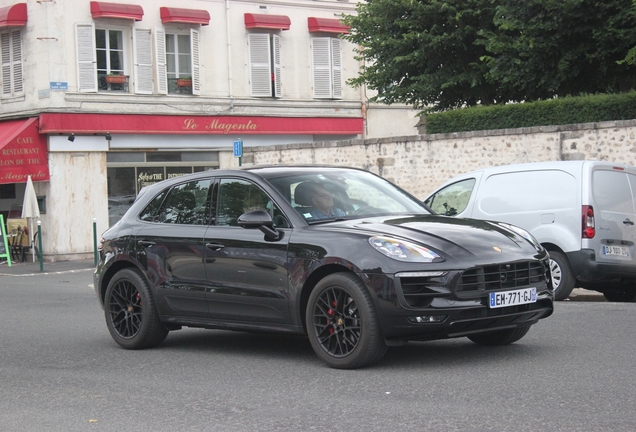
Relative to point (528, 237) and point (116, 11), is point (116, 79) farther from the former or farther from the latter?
point (528, 237)

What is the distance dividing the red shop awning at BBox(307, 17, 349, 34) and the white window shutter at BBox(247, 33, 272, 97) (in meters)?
1.69

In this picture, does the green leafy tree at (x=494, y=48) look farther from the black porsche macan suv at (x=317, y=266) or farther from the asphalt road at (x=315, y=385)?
the asphalt road at (x=315, y=385)

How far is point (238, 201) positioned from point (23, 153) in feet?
77.1

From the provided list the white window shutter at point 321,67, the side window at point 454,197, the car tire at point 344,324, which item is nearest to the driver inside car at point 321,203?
the car tire at point 344,324

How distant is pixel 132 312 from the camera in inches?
371

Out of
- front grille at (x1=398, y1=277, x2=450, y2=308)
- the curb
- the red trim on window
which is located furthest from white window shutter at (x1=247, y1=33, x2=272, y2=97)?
front grille at (x1=398, y1=277, x2=450, y2=308)

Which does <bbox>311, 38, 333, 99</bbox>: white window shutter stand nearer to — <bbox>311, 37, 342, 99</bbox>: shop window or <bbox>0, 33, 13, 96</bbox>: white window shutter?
<bbox>311, 37, 342, 99</bbox>: shop window

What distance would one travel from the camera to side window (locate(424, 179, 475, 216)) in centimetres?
1438

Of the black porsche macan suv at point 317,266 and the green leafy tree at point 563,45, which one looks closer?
the black porsche macan suv at point 317,266

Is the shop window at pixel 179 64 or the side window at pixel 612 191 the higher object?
the shop window at pixel 179 64

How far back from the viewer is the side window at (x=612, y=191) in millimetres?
12766

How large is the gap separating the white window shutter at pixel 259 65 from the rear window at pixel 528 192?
898 inches

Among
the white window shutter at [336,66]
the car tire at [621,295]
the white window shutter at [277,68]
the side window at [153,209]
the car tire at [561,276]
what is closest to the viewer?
the side window at [153,209]

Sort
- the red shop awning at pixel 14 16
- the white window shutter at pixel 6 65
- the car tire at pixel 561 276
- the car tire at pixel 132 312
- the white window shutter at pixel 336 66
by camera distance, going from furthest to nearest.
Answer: the white window shutter at pixel 336 66
the white window shutter at pixel 6 65
the red shop awning at pixel 14 16
the car tire at pixel 561 276
the car tire at pixel 132 312
